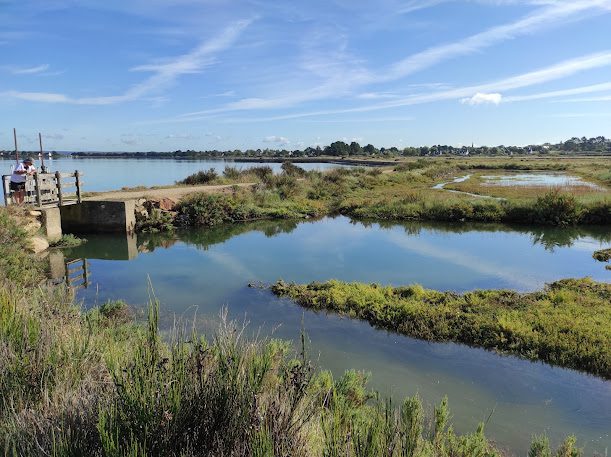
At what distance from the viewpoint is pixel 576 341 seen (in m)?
8.92

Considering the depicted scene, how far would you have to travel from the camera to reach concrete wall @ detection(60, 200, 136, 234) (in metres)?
21.7

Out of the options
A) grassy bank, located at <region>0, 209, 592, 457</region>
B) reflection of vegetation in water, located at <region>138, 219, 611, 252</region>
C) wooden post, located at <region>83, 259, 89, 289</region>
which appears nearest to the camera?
grassy bank, located at <region>0, 209, 592, 457</region>

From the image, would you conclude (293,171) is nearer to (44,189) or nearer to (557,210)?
(557,210)

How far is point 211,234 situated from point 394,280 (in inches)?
454

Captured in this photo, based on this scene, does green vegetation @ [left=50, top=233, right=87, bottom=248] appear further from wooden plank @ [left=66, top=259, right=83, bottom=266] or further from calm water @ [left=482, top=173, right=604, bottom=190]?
calm water @ [left=482, top=173, right=604, bottom=190]

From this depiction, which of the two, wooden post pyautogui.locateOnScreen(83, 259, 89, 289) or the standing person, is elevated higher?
the standing person

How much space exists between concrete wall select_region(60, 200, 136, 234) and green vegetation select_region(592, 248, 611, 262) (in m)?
19.9

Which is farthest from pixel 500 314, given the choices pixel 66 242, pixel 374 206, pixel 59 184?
pixel 374 206

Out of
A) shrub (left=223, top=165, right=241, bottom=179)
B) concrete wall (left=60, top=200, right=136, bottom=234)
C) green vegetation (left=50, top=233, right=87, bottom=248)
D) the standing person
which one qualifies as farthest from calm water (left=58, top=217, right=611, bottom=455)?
shrub (left=223, top=165, right=241, bottom=179)

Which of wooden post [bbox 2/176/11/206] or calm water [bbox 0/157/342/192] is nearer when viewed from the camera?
wooden post [bbox 2/176/11/206]

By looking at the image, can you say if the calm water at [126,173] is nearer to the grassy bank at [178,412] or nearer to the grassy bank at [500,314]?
the grassy bank at [500,314]

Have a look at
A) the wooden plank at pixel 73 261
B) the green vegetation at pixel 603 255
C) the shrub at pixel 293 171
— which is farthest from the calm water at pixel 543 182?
the wooden plank at pixel 73 261

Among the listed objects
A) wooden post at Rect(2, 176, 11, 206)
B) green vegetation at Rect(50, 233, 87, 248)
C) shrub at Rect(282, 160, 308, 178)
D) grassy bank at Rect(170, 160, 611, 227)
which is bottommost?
green vegetation at Rect(50, 233, 87, 248)

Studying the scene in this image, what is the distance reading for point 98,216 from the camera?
21.8 meters
